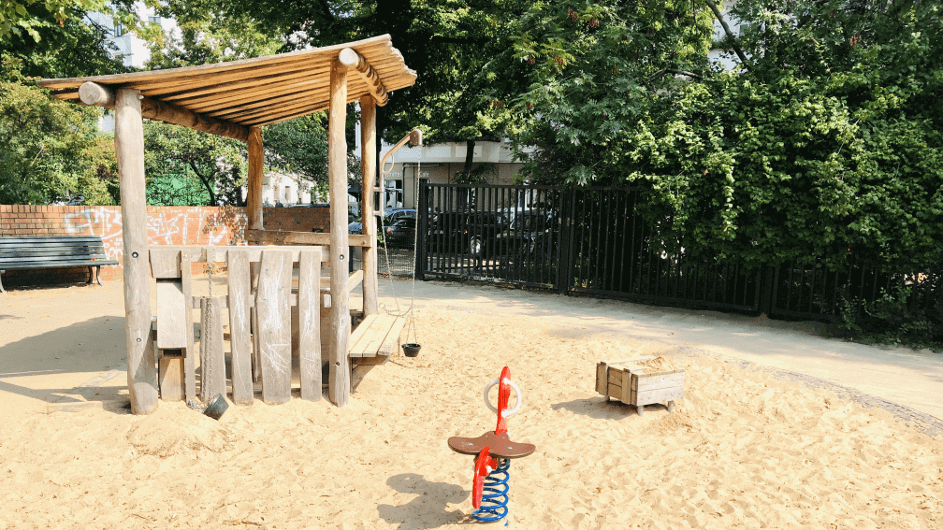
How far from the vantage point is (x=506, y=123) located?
20.6 meters

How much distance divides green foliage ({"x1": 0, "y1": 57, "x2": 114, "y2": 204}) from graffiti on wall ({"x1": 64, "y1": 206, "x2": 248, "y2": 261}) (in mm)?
1900

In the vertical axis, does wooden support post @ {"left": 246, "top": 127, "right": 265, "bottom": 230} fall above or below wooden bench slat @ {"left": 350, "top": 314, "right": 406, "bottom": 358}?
above

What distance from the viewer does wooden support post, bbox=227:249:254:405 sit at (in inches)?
199

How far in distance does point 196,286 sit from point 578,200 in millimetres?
7254

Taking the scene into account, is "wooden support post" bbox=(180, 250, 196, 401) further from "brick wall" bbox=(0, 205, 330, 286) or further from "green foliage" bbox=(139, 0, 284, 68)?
"green foliage" bbox=(139, 0, 284, 68)

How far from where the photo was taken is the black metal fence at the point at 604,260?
930cm

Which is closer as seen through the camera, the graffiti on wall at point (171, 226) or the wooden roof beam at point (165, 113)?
the wooden roof beam at point (165, 113)

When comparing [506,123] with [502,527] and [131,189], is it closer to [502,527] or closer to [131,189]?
[131,189]

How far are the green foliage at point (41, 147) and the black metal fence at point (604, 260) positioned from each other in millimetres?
7525

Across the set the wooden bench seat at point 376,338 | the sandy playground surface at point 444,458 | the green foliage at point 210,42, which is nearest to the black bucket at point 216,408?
the sandy playground surface at point 444,458

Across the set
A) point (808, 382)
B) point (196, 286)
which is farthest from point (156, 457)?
point (196, 286)

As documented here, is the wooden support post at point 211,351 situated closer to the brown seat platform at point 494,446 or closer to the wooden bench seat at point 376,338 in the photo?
the wooden bench seat at point 376,338

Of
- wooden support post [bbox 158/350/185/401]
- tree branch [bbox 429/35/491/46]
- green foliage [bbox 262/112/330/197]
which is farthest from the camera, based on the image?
green foliage [bbox 262/112/330/197]

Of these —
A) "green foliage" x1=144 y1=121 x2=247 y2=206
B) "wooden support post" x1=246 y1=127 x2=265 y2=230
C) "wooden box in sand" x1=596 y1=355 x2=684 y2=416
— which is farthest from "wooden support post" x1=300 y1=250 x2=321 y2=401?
"green foliage" x1=144 y1=121 x2=247 y2=206
